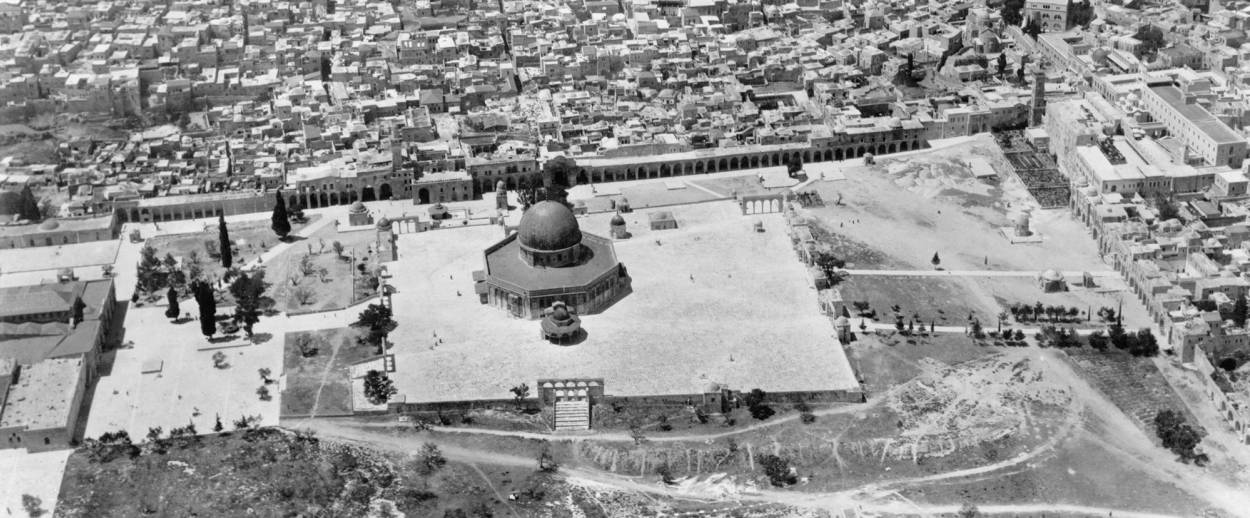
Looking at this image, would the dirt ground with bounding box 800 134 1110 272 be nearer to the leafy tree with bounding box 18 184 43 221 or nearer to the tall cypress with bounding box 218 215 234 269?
the tall cypress with bounding box 218 215 234 269

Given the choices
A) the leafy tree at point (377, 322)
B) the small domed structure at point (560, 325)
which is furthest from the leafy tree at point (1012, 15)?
the leafy tree at point (377, 322)

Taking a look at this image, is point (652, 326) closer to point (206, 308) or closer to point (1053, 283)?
point (1053, 283)

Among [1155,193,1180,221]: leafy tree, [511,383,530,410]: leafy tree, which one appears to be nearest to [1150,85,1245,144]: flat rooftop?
[1155,193,1180,221]: leafy tree

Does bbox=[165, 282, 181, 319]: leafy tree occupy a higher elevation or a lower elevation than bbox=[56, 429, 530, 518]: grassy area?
higher

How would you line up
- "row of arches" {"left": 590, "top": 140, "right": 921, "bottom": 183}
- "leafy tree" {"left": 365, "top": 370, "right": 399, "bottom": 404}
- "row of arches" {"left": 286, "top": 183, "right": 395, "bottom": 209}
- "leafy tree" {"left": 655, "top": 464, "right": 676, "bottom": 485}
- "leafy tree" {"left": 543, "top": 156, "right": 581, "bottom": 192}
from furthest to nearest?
"row of arches" {"left": 590, "top": 140, "right": 921, "bottom": 183}, "leafy tree" {"left": 543, "top": 156, "right": 581, "bottom": 192}, "row of arches" {"left": 286, "top": 183, "right": 395, "bottom": 209}, "leafy tree" {"left": 365, "top": 370, "right": 399, "bottom": 404}, "leafy tree" {"left": 655, "top": 464, "right": 676, "bottom": 485}

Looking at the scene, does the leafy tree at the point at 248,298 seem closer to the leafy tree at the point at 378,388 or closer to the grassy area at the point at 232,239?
the grassy area at the point at 232,239
